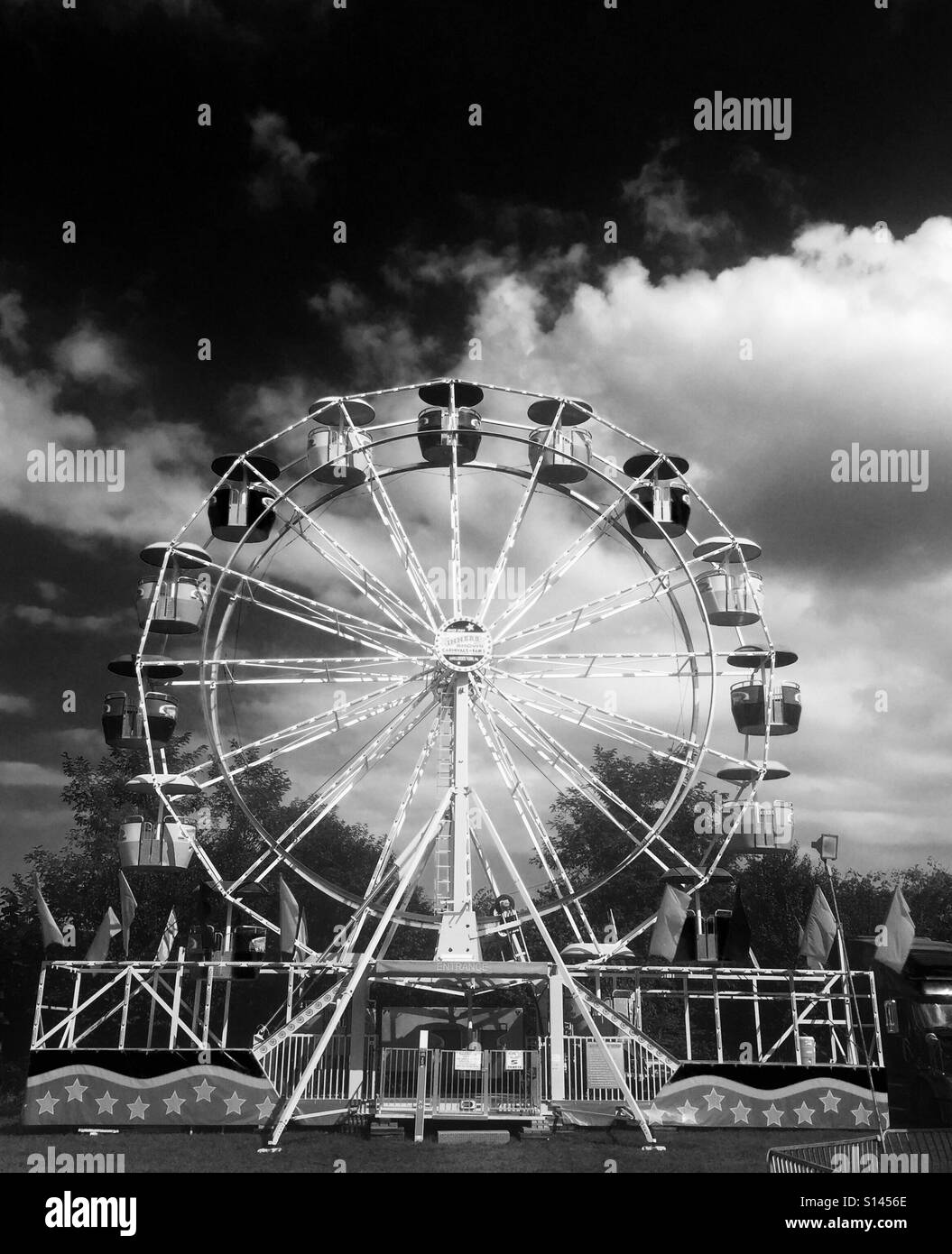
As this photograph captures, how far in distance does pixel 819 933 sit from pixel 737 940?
1498 mm

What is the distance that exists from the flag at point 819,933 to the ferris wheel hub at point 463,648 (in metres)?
6.94

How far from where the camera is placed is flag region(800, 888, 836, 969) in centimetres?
2008

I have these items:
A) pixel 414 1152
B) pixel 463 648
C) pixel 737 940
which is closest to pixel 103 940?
pixel 414 1152

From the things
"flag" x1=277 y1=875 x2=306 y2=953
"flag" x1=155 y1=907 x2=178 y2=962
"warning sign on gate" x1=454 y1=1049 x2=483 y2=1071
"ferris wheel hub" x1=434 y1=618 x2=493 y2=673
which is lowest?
"warning sign on gate" x1=454 y1=1049 x2=483 y2=1071

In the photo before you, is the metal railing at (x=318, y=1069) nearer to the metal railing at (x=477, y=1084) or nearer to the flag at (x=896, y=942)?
the metal railing at (x=477, y=1084)

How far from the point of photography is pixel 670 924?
776 inches

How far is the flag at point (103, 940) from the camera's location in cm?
2020

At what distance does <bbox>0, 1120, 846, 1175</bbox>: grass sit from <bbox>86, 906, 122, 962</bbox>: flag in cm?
306

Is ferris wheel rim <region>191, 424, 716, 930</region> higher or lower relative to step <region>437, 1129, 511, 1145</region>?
higher

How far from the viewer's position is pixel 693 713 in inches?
826

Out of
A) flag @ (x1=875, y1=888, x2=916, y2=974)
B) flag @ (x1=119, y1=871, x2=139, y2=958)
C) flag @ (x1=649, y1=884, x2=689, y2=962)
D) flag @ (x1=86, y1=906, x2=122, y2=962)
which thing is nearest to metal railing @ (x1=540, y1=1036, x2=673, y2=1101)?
flag @ (x1=649, y1=884, x2=689, y2=962)

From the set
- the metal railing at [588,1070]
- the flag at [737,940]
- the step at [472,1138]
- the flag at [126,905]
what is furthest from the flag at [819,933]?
the flag at [126,905]

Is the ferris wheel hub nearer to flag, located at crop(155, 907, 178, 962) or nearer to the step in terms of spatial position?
flag, located at crop(155, 907, 178, 962)
